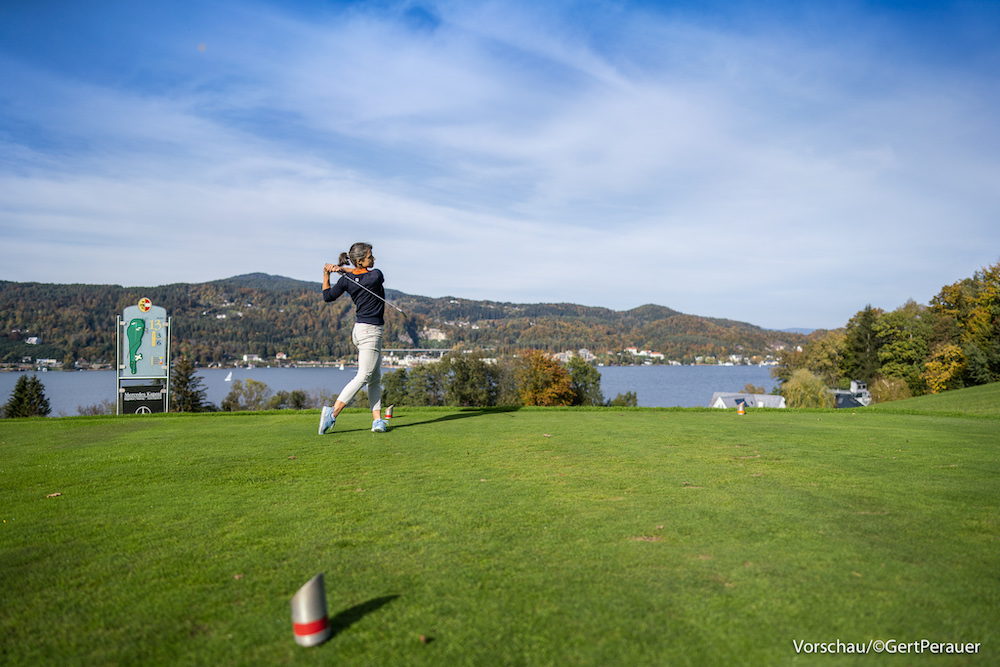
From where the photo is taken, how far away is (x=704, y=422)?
34.3 ft

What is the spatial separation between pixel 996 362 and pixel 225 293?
124 metres

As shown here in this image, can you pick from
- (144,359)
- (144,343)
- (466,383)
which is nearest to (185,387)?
(466,383)

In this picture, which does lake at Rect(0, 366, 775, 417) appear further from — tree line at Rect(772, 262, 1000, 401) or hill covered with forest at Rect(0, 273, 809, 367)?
tree line at Rect(772, 262, 1000, 401)

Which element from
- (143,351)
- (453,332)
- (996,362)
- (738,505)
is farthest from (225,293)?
(738,505)

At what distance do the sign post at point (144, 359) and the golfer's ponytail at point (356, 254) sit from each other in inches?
391

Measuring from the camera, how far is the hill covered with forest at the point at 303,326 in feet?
285

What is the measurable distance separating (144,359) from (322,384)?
79.5m

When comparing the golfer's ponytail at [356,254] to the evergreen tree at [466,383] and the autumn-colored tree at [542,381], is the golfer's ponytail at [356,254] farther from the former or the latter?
the evergreen tree at [466,383]

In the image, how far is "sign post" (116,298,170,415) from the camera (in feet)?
51.6

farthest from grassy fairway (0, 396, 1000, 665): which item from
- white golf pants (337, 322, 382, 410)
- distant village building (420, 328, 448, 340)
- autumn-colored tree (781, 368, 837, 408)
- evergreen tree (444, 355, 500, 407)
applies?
distant village building (420, 328, 448, 340)

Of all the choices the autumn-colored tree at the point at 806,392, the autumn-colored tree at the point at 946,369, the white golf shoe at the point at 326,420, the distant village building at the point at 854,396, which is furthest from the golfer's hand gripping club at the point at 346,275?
the distant village building at the point at 854,396

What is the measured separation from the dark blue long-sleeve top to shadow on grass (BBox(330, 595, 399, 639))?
6632 millimetres

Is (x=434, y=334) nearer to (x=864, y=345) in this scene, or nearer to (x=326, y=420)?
(x=864, y=345)

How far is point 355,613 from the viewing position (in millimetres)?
2406
